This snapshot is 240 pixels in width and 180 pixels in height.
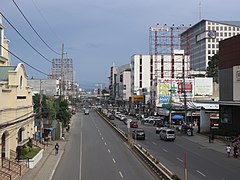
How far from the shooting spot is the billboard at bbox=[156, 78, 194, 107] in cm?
10506

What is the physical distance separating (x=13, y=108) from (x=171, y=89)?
73359 mm

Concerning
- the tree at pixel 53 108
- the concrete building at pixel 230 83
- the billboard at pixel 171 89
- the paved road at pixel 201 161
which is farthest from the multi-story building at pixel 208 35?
the paved road at pixel 201 161

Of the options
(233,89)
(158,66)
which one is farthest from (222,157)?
(158,66)

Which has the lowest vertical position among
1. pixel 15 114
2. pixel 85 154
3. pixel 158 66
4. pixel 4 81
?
pixel 85 154

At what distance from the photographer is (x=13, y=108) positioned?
108ft

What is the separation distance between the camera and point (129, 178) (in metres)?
26.7

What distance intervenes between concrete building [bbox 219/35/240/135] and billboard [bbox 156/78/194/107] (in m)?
41.1

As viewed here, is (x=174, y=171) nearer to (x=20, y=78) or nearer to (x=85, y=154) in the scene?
(x=85, y=154)

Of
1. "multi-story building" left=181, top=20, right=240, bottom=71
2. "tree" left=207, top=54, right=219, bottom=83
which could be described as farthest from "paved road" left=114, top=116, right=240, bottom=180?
"multi-story building" left=181, top=20, right=240, bottom=71

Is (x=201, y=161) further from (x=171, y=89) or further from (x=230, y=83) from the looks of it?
(x=171, y=89)

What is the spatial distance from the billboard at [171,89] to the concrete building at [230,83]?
41110mm

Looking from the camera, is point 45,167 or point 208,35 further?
point 208,35

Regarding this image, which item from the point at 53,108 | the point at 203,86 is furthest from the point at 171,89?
the point at 53,108

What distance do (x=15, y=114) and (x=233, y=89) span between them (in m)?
33.9
